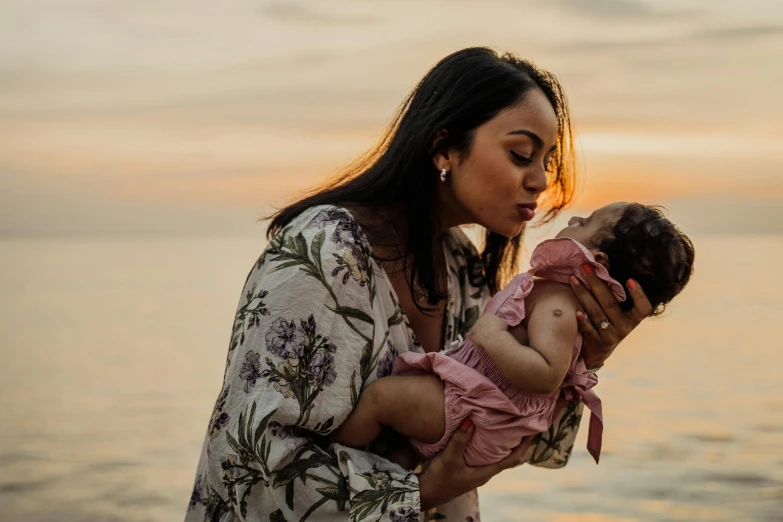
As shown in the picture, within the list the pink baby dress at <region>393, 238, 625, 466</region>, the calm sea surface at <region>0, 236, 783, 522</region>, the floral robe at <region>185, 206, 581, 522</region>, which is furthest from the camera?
the calm sea surface at <region>0, 236, 783, 522</region>

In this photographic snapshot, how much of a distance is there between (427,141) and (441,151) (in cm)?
5

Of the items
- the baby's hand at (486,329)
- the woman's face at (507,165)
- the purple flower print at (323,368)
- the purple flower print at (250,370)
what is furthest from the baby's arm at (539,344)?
the purple flower print at (250,370)

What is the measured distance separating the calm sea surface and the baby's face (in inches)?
127

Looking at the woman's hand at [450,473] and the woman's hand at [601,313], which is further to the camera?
the woman's hand at [601,313]

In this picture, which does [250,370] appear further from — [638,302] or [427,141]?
[638,302]

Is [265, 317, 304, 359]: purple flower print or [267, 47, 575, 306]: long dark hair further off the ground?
[267, 47, 575, 306]: long dark hair

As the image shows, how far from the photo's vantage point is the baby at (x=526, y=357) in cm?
225

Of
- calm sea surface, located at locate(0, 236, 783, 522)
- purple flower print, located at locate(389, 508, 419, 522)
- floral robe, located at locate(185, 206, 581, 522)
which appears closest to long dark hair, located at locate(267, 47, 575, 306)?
floral robe, located at locate(185, 206, 581, 522)

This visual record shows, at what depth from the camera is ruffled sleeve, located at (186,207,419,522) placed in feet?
7.08

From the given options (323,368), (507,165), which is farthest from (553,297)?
(323,368)

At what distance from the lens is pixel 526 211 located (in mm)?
2488

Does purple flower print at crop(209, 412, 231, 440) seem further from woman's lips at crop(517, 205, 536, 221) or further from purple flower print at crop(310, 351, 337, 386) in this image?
woman's lips at crop(517, 205, 536, 221)

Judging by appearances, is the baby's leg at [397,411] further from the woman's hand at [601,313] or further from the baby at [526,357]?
the woman's hand at [601,313]

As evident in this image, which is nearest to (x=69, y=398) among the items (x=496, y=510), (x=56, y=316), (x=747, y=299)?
(x=496, y=510)
